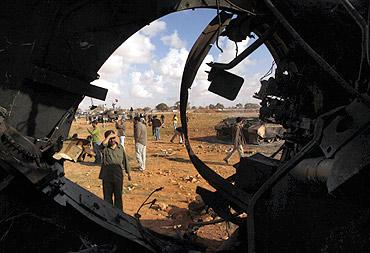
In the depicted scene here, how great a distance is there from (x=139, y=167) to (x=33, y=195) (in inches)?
436

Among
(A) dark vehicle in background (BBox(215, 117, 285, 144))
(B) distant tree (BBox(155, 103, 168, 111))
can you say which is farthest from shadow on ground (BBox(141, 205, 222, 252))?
(B) distant tree (BBox(155, 103, 168, 111))

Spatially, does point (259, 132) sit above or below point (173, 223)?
above

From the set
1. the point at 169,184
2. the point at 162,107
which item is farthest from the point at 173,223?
the point at 162,107

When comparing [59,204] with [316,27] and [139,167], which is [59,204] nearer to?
[316,27]

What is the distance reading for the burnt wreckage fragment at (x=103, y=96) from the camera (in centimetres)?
264

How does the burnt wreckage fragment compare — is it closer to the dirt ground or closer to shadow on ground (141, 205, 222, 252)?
the dirt ground

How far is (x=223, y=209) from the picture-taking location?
161 inches

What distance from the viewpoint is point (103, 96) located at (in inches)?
125

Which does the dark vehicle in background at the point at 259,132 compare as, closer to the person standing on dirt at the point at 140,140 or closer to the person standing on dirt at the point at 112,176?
the person standing on dirt at the point at 140,140

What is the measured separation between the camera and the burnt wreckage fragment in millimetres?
2645

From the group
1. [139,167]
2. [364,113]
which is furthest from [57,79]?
[139,167]

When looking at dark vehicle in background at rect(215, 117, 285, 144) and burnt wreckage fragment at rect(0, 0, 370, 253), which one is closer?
burnt wreckage fragment at rect(0, 0, 370, 253)

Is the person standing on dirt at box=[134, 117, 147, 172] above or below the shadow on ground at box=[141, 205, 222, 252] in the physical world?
above

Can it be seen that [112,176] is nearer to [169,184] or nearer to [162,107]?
[169,184]
